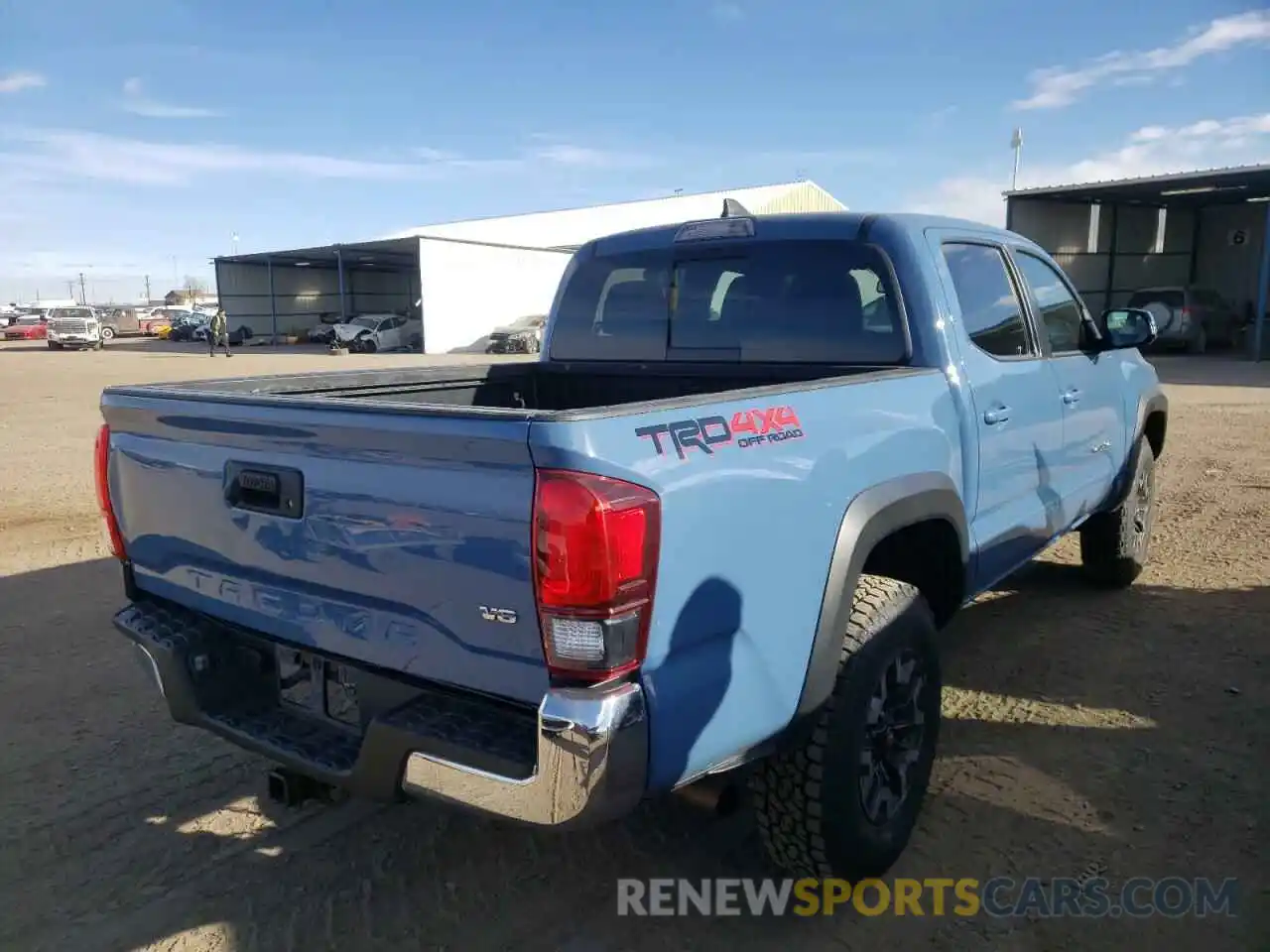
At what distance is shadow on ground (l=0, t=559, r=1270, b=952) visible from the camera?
8.73 ft

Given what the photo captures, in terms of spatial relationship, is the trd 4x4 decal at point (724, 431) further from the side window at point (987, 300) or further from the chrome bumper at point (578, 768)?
the side window at point (987, 300)

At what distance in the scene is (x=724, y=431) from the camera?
87.4 inches

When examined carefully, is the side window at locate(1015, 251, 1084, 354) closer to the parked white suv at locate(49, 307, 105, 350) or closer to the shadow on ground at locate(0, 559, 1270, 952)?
the shadow on ground at locate(0, 559, 1270, 952)

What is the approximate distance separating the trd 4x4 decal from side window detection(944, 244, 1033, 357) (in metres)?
1.47

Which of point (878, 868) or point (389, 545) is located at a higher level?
point (389, 545)

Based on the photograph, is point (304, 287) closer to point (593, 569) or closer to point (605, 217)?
point (605, 217)

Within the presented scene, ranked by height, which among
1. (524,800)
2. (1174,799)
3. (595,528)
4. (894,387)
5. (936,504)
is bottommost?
(1174,799)

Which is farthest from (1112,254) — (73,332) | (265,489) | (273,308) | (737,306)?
(73,332)

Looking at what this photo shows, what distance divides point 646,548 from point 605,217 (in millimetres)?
44849

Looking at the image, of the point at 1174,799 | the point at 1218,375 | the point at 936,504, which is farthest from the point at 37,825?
the point at 1218,375

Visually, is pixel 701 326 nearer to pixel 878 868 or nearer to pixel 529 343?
pixel 878 868

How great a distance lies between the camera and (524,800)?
2010 millimetres

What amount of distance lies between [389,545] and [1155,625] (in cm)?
428

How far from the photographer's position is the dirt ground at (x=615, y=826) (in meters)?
2.67
